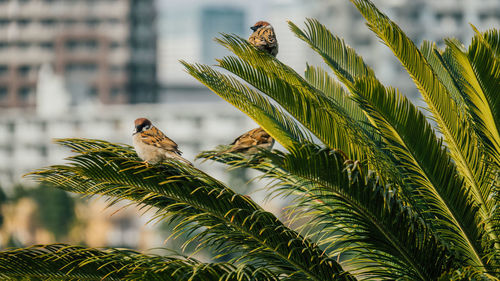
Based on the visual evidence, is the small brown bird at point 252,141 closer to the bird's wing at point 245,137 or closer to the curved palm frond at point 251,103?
the bird's wing at point 245,137

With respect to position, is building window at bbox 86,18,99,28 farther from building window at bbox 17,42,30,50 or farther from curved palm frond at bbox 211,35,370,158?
curved palm frond at bbox 211,35,370,158

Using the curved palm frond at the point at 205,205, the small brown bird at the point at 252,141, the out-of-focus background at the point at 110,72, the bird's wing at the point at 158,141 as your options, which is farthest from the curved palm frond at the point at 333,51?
the out-of-focus background at the point at 110,72

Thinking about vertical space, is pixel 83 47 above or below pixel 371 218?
above

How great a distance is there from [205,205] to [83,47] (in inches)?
4031

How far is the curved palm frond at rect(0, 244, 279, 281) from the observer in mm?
6316

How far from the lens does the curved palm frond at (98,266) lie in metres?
6.32

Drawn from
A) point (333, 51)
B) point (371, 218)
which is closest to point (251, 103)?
point (371, 218)

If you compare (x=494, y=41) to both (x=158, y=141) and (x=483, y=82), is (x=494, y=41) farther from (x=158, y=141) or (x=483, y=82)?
(x=158, y=141)

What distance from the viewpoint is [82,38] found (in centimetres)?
10594

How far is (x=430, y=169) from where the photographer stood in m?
6.75

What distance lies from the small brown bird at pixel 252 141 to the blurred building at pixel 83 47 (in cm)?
9836

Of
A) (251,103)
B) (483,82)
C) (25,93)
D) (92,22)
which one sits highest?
(92,22)

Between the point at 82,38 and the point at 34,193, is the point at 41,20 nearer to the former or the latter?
the point at 82,38

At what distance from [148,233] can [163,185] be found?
271 ft
